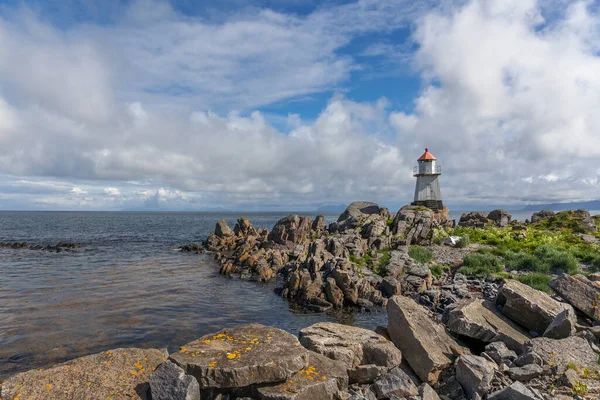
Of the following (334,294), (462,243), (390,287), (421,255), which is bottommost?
(334,294)

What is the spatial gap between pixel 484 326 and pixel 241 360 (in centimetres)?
839

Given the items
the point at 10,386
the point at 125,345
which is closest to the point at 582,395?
the point at 10,386

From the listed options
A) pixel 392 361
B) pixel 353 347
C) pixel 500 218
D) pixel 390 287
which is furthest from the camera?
pixel 500 218

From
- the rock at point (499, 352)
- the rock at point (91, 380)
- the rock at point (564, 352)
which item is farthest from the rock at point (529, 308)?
the rock at point (91, 380)

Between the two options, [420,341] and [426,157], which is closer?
[420,341]

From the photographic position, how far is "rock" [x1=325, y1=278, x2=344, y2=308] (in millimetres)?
24797

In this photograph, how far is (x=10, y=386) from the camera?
30.6 ft

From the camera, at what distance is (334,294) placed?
2508cm

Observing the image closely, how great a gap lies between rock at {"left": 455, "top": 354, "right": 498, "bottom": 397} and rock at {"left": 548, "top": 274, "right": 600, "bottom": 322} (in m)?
6.21

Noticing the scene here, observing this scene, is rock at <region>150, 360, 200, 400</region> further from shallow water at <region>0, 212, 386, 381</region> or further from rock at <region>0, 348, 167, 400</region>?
shallow water at <region>0, 212, 386, 381</region>

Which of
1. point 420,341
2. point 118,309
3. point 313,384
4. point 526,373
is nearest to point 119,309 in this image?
point 118,309

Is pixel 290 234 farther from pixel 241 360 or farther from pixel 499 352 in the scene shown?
pixel 241 360

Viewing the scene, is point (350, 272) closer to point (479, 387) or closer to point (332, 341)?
point (332, 341)

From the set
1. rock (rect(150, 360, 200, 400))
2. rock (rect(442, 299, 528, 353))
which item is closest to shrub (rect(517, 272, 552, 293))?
rock (rect(442, 299, 528, 353))
